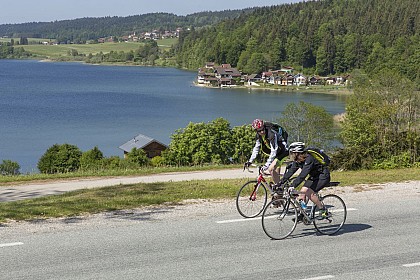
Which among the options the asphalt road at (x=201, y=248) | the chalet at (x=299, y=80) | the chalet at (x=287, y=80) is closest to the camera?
the asphalt road at (x=201, y=248)

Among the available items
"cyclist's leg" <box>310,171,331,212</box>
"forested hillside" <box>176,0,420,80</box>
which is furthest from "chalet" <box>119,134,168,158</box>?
"forested hillside" <box>176,0,420,80</box>

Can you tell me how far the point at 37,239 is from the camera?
9.89 m

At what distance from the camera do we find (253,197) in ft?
38.2

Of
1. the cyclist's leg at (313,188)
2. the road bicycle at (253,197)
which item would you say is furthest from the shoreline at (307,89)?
the cyclist's leg at (313,188)

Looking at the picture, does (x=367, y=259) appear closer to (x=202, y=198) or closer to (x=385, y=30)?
(x=202, y=198)

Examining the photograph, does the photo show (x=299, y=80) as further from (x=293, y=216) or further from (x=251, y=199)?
(x=293, y=216)

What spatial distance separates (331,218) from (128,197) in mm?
4843

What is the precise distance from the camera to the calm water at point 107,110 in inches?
2630

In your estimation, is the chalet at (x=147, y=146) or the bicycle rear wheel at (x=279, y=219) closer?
the bicycle rear wheel at (x=279, y=219)

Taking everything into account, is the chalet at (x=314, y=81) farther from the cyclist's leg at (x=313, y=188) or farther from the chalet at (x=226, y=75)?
the cyclist's leg at (x=313, y=188)

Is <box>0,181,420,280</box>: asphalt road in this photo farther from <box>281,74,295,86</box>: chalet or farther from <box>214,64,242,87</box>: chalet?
<box>281,74,295,86</box>: chalet

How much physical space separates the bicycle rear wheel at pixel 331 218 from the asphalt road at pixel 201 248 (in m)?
0.16

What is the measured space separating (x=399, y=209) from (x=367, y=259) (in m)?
3.71

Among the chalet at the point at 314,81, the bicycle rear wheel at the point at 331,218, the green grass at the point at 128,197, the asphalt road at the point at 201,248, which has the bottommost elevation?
the chalet at the point at 314,81
